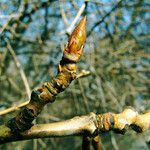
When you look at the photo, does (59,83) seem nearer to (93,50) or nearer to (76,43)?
(76,43)

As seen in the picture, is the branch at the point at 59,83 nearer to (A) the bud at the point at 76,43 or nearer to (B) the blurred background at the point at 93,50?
(A) the bud at the point at 76,43

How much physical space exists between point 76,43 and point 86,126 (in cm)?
26

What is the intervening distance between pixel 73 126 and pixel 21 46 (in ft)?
12.0

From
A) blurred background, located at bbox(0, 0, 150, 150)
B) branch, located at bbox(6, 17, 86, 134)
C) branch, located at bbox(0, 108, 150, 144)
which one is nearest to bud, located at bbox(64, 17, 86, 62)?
branch, located at bbox(6, 17, 86, 134)

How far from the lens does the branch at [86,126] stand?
88 cm

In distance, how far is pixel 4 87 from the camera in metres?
5.14

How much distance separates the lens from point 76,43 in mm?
734

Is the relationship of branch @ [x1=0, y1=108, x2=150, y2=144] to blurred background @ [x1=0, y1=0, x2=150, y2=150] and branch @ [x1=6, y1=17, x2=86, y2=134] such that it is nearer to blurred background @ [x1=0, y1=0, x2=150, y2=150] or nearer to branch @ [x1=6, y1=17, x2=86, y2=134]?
branch @ [x1=6, y1=17, x2=86, y2=134]

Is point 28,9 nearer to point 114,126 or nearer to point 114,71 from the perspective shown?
point 114,71

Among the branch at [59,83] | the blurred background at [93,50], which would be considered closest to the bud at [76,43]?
the branch at [59,83]

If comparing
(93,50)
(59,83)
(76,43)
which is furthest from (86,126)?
(93,50)

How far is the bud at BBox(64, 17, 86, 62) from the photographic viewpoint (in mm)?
732

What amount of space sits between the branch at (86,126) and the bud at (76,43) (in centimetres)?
21

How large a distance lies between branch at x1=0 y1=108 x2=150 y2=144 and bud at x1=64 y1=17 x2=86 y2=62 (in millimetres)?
211
